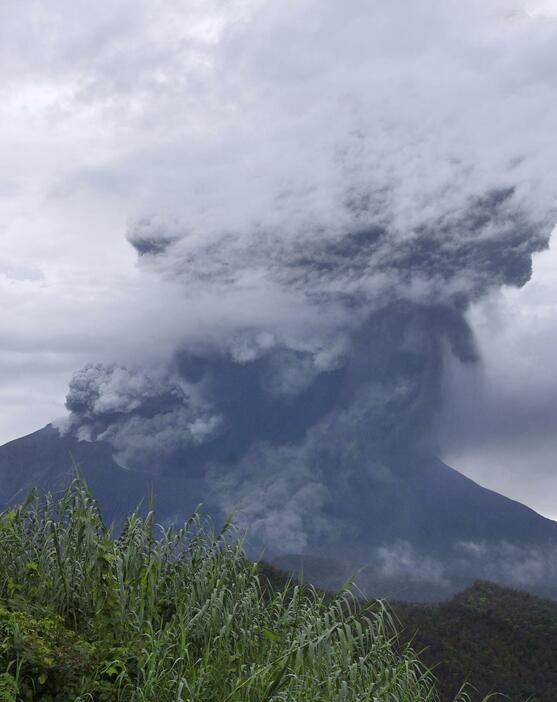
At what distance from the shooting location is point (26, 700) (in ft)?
20.3

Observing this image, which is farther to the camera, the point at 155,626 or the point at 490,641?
the point at 490,641

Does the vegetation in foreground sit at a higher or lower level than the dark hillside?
lower

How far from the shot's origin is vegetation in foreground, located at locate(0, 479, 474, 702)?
644cm

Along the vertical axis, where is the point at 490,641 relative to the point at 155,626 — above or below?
above

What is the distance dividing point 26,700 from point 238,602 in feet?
9.85

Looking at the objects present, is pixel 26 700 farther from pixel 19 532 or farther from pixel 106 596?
pixel 19 532

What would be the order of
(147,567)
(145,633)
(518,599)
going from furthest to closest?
(518,599) → (147,567) → (145,633)

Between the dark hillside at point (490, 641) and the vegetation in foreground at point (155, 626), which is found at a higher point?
the dark hillside at point (490, 641)

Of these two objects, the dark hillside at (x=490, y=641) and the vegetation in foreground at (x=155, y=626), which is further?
the dark hillside at (x=490, y=641)

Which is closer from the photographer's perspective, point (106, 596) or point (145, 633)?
point (145, 633)

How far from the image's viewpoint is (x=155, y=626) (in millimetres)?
8102

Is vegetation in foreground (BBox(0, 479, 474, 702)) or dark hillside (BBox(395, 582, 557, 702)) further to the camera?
dark hillside (BBox(395, 582, 557, 702))

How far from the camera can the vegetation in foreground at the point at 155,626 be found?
6.44m

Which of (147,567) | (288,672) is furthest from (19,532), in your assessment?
(288,672)
